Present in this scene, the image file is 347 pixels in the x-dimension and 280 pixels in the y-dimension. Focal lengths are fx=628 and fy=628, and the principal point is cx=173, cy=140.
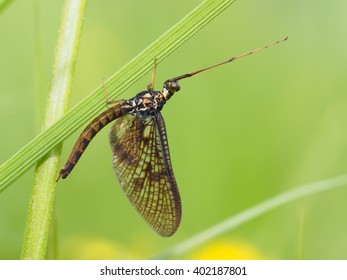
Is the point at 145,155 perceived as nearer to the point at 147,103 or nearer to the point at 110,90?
the point at 147,103

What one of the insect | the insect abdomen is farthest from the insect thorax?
the insect abdomen

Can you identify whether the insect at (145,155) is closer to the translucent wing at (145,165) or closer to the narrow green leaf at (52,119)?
the translucent wing at (145,165)

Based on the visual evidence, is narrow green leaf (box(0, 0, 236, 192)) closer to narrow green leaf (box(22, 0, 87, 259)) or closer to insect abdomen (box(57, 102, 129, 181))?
narrow green leaf (box(22, 0, 87, 259))

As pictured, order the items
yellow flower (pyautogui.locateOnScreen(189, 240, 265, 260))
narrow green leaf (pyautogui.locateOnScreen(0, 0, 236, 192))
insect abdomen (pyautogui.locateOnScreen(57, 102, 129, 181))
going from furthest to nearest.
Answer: yellow flower (pyautogui.locateOnScreen(189, 240, 265, 260)), insect abdomen (pyautogui.locateOnScreen(57, 102, 129, 181)), narrow green leaf (pyautogui.locateOnScreen(0, 0, 236, 192))

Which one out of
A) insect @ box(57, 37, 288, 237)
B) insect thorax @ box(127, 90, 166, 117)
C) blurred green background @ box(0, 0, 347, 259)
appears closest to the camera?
insect @ box(57, 37, 288, 237)

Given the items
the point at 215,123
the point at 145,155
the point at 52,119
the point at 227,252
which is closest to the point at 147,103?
the point at 145,155
